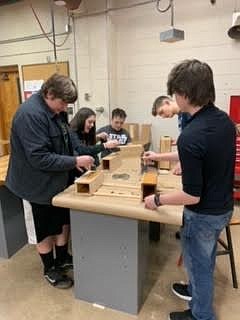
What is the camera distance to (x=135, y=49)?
3.96 metres

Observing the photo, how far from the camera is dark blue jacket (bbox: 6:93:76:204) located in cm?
160

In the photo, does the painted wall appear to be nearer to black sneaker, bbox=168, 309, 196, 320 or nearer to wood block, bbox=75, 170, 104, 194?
wood block, bbox=75, 170, 104, 194

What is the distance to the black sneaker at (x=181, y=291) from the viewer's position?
185 centimetres

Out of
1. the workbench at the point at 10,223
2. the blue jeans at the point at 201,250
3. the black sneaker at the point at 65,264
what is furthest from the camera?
the workbench at the point at 10,223

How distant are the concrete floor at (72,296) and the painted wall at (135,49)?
88.2 inches

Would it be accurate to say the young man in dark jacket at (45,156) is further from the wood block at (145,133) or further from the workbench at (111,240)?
the wood block at (145,133)

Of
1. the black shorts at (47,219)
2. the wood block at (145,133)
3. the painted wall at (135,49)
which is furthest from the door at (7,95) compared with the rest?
the black shorts at (47,219)

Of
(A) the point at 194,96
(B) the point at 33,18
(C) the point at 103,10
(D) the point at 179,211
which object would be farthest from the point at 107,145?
(B) the point at 33,18

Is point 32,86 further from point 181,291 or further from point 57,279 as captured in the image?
point 181,291

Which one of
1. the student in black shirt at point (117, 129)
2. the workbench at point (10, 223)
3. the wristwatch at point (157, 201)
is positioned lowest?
the workbench at point (10, 223)

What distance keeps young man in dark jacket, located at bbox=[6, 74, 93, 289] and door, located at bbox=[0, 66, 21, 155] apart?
11.1ft

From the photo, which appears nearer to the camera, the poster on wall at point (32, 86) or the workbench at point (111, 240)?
the workbench at point (111, 240)

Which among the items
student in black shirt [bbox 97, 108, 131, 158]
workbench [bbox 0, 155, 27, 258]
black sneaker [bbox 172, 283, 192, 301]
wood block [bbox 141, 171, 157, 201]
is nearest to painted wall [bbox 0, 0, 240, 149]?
student in black shirt [bbox 97, 108, 131, 158]

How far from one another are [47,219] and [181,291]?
1028 mm
